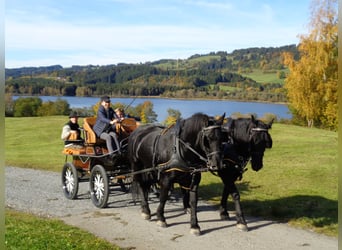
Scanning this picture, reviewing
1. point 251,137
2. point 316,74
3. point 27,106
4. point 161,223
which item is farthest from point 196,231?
point 27,106

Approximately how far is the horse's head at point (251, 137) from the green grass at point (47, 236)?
325 centimetres

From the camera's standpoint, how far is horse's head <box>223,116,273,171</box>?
28.2ft

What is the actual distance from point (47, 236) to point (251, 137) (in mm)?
4299

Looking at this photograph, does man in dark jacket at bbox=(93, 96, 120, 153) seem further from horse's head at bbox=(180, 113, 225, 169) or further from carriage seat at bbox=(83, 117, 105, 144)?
horse's head at bbox=(180, 113, 225, 169)

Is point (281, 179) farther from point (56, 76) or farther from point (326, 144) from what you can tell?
point (56, 76)

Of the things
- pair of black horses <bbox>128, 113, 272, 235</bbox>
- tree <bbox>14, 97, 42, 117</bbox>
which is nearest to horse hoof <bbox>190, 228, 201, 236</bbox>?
pair of black horses <bbox>128, 113, 272, 235</bbox>

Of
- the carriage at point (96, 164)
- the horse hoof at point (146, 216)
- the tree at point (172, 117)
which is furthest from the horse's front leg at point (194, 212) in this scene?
the carriage at point (96, 164)

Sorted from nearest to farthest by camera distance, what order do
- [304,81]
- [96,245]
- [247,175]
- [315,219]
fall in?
1. [96,245]
2. [315,219]
3. [247,175]
4. [304,81]

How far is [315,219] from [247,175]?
6.13m

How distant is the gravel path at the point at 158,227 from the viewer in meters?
7.86

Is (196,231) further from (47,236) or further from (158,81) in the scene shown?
(158,81)

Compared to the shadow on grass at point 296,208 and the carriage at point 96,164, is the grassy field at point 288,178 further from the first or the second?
the carriage at point 96,164

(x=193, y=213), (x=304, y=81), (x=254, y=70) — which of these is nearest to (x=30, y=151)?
(x=193, y=213)

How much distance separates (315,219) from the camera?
366 inches
